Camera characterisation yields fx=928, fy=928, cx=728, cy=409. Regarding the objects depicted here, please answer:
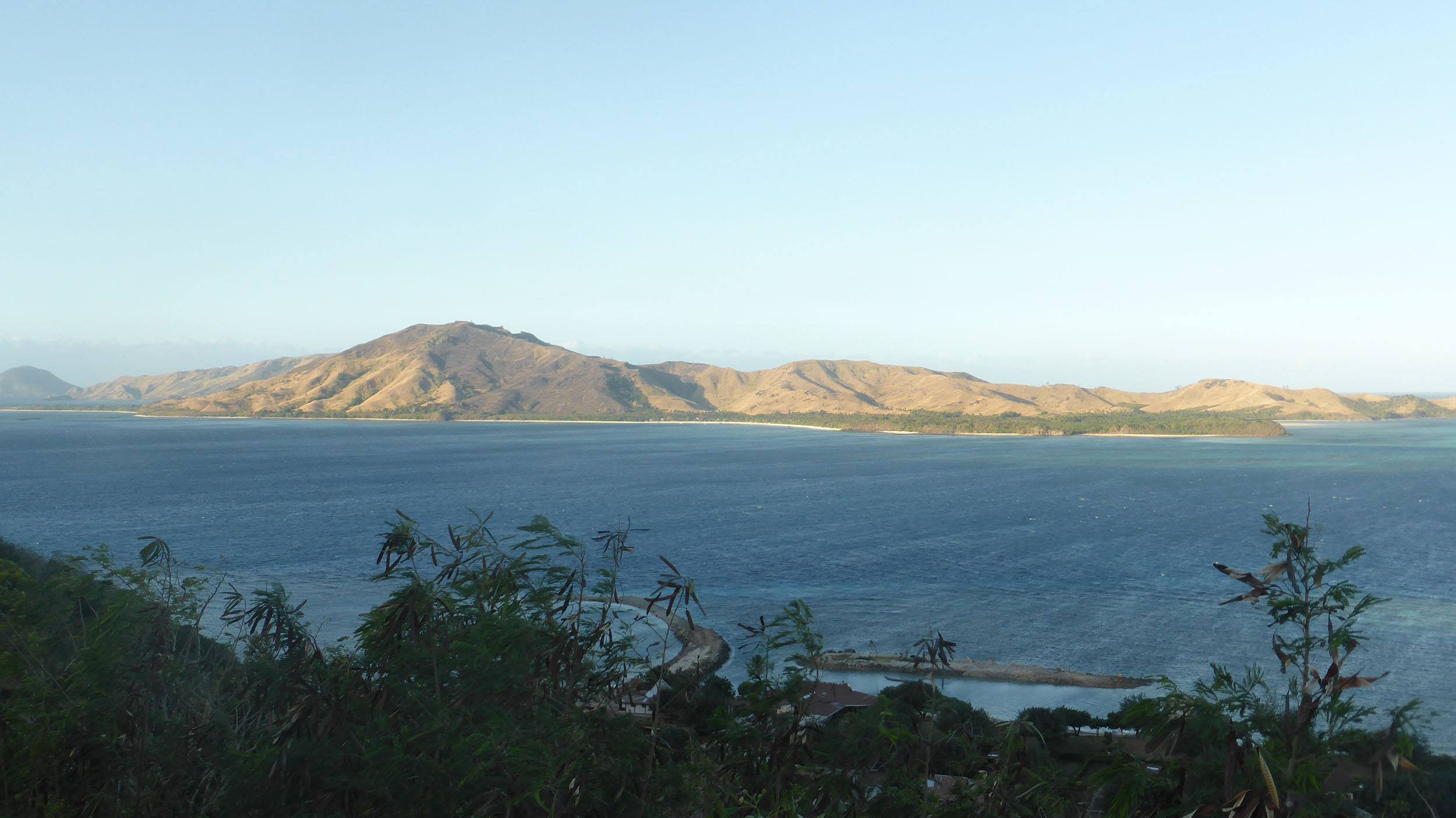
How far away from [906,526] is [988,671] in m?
32.1

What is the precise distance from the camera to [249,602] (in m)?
38.3

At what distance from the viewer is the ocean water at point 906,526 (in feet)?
124

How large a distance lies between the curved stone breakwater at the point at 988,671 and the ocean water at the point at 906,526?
37.3 inches

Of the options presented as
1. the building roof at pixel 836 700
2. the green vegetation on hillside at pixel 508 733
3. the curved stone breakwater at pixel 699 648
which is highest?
the green vegetation on hillside at pixel 508 733

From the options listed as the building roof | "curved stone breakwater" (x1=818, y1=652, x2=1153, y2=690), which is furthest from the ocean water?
the building roof

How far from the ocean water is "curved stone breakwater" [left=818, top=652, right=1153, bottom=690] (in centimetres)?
95

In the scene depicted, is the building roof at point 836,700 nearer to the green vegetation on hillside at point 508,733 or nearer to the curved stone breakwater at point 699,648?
the curved stone breakwater at point 699,648

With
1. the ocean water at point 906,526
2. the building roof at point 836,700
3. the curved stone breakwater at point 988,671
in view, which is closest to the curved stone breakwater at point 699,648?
the ocean water at point 906,526

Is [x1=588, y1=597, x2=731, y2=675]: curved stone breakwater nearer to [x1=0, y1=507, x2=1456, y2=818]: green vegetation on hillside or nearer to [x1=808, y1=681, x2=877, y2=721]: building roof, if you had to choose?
[x1=808, y1=681, x2=877, y2=721]: building roof

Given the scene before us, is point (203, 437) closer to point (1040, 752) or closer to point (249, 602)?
point (249, 602)

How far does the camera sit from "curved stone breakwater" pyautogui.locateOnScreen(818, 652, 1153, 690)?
31.7 m

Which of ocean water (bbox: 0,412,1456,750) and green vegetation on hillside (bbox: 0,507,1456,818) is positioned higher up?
green vegetation on hillside (bbox: 0,507,1456,818)

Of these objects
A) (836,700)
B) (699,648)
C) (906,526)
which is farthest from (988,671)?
(906,526)

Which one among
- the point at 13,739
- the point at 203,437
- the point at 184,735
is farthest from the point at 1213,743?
the point at 203,437
